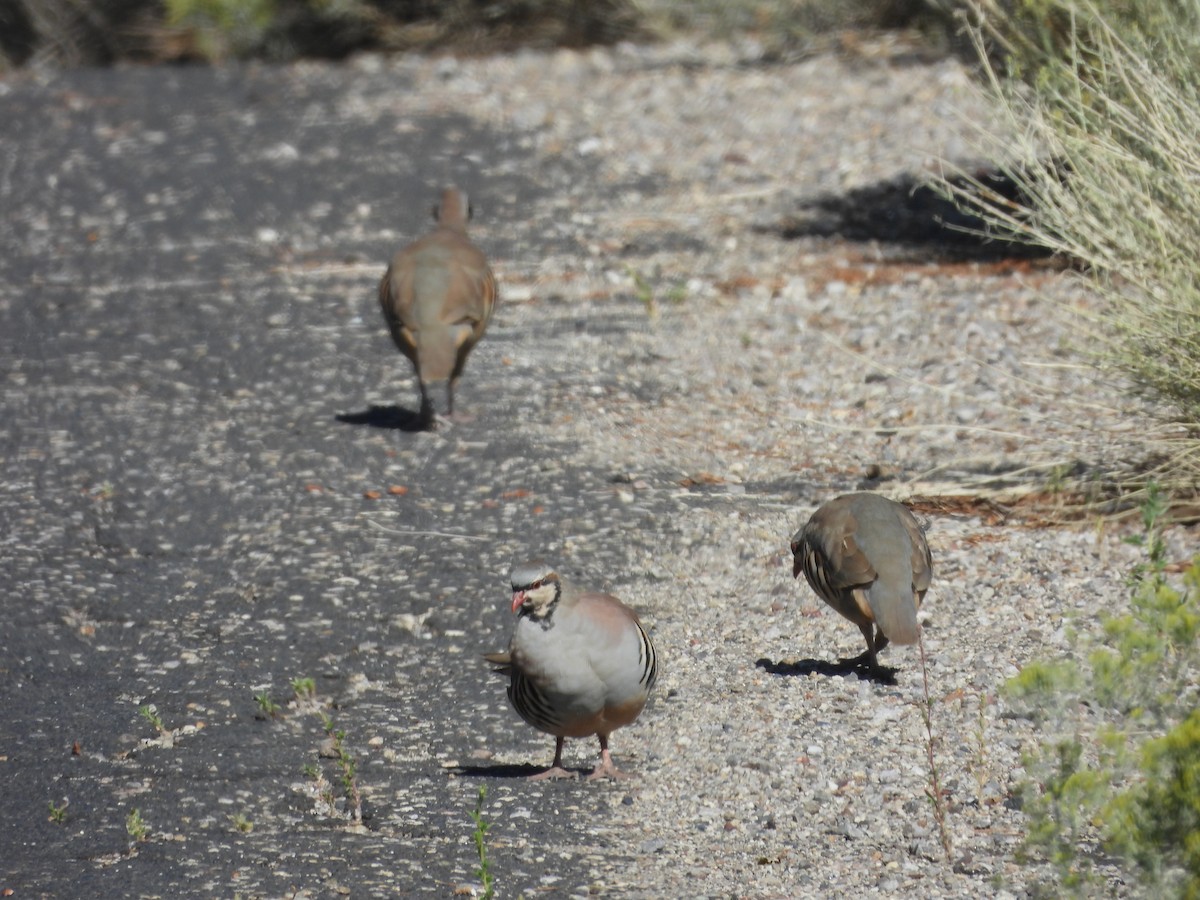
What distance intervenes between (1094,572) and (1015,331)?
268 centimetres

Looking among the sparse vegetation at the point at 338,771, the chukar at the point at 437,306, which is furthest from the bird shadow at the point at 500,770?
the chukar at the point at 437,306

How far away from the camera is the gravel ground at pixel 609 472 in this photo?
4.66 metres

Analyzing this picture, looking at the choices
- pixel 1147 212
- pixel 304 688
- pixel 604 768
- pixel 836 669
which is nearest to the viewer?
pixel 604 768

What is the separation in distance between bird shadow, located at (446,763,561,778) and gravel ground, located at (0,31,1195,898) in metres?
0.02

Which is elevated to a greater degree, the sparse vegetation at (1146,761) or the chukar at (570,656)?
the sparse vegetation at (1146,761)

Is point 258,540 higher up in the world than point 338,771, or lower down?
higher up

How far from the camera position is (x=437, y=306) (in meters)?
7.80

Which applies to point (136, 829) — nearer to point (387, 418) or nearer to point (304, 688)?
point (304, 688)

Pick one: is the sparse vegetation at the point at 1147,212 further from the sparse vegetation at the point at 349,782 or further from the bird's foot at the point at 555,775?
the sparse vegetation at the point at 349,782

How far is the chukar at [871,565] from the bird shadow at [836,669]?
0.15ft

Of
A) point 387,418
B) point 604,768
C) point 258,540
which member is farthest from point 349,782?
point 387,418

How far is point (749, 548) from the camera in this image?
658 centimetres

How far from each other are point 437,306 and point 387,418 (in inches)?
31.2

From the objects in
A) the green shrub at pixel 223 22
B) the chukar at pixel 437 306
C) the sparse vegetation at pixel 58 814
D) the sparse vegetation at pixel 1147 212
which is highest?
the green shrub at pixel 223 22
